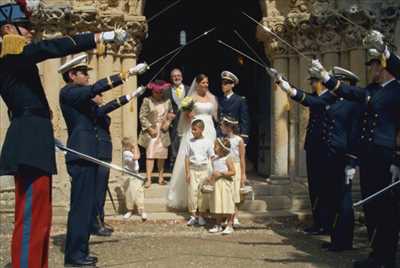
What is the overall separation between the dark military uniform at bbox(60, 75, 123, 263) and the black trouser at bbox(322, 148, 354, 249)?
Result: 8.38 feet

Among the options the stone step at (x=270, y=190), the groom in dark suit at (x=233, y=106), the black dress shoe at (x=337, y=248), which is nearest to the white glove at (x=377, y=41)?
the black dress shoe at (x=337, y=248)

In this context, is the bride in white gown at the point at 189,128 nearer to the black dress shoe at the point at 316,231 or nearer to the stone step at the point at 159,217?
the stone step at the point at 159,217

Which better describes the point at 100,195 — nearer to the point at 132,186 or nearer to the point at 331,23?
the point at 132,186

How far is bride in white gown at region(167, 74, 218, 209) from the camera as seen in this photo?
887 centimetres

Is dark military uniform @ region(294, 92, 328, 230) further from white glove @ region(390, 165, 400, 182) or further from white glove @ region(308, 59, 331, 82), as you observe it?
white glove @ region(390, 165, 400, 182)

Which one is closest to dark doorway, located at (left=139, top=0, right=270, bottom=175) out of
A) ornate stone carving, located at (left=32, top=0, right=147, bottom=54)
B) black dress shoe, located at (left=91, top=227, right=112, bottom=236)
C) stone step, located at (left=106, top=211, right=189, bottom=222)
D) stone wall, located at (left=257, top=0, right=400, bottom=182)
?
stone wall, located at (left=257, top=0, right=400, bottom=182)

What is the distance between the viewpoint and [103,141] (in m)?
7.02

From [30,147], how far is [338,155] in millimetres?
3679

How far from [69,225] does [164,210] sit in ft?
10.6

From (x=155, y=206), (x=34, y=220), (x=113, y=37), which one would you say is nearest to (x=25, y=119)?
(x=34, y=220)

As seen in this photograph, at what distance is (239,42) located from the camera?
14.6 metres

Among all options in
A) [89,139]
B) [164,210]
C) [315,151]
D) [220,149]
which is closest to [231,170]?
[220,149]

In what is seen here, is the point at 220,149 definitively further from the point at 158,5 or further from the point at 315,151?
the point at 158,5

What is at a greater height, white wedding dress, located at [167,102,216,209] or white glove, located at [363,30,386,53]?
white glove, located at [363,30,386,53]
